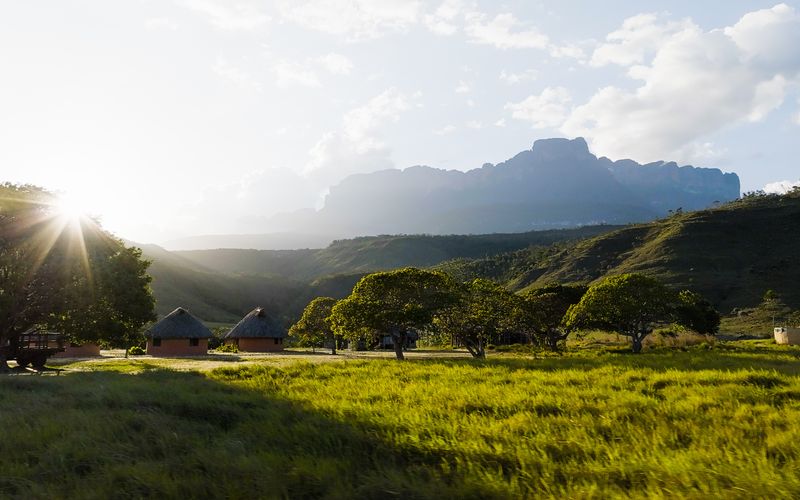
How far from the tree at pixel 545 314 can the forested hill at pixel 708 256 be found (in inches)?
1599

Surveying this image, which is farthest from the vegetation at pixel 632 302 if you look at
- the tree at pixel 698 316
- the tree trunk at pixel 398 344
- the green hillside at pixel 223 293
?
the green hillside at pixel 223 293

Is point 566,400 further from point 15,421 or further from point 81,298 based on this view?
point 81,298

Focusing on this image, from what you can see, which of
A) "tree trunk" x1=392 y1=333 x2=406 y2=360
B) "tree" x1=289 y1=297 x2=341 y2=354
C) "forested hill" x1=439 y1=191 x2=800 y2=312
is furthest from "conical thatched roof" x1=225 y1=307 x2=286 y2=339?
"forested hill" x1=439 y1=191 x2=800 y2=312

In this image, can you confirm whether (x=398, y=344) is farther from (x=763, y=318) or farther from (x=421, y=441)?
(x=763, y=318)

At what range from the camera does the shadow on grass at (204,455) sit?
5.08 meters

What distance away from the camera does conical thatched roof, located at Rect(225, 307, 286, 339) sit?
60.9m

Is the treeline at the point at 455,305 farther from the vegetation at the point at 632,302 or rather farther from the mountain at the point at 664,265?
the mountain at the point at 664,265

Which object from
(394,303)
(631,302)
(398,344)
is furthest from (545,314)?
(394,303)

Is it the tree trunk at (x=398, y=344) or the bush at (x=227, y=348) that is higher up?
the tree trunk at (x=398, y=344)

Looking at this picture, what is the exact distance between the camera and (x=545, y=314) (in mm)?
42438

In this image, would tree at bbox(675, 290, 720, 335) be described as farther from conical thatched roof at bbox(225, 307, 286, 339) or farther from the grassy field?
conical thatched roof at bbox(225, 307, 286, 339)

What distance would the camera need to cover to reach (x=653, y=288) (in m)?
32.6

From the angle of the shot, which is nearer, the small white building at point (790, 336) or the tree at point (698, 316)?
the small white building at point (790, 336)

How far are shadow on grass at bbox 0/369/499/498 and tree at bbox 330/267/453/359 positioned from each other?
21563 millimetres
